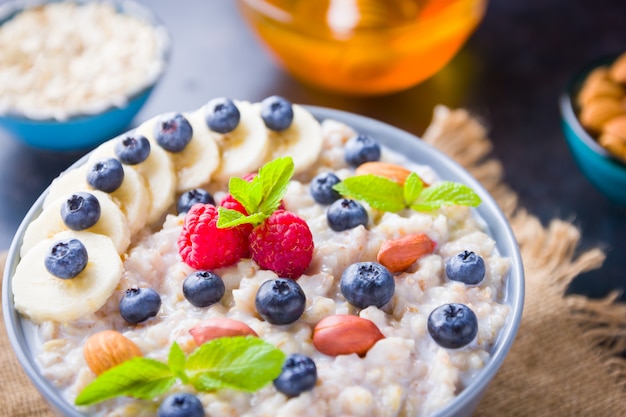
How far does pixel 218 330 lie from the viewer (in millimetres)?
1960

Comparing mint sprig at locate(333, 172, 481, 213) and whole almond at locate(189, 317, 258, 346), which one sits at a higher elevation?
mint sprig at locate(333, 172, 481, 213)

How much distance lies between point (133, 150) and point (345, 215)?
63 centimetres

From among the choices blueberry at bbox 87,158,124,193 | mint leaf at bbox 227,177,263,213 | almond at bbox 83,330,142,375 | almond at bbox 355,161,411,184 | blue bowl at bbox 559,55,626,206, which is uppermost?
mint leaf at bbox 227,177,263,213

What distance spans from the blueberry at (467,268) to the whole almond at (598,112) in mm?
1266

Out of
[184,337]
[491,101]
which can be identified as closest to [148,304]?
[184,337]

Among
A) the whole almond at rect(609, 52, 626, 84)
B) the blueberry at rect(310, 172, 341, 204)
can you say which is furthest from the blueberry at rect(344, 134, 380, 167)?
the whole almond at rect(609, 52, 626, 84)

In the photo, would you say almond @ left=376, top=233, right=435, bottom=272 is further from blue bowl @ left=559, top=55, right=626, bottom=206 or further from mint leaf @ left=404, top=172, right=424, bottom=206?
blue bowl @ left=559, top=55, right=626, bottom=206

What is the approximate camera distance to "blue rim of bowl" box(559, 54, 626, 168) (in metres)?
3.07

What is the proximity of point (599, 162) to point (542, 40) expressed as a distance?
1113 millimetres

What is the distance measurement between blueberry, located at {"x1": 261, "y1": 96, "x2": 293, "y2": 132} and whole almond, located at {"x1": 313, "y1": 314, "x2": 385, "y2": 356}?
2.59ft

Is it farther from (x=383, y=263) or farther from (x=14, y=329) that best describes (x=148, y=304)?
(x=383, y=263)

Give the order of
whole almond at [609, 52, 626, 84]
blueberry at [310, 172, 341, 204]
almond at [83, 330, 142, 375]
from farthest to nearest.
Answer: whole almond at [609, 52, 626, 84]
blueberry at [310, 172, 341, 204]
almond at [83, 330, 142, 375]

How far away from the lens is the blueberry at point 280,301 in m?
1.99

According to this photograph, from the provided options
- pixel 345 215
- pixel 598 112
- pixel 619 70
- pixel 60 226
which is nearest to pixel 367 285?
pixel 345 215
